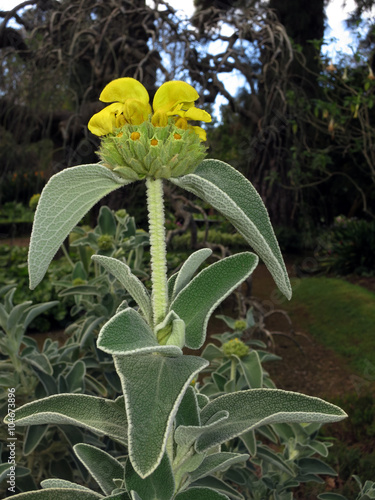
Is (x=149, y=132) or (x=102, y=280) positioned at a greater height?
(x=149, y=132)

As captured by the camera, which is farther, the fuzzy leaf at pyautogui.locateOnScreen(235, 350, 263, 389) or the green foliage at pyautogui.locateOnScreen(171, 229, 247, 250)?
the green foliage at pyautogui.locateOnScreen(171, 229, 247, 250)

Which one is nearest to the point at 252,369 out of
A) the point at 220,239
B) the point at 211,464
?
the point at 211,464

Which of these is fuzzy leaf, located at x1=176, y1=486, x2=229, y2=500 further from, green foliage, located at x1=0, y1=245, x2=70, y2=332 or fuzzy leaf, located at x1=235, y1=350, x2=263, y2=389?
green foliage, located at x1=0, y1=245, x2=70, y2=332

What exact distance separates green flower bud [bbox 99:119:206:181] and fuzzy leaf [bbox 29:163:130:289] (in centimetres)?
2

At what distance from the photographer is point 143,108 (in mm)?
422

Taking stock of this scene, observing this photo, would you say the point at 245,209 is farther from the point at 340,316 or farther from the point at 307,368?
the point at 340,316

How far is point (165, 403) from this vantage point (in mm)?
385

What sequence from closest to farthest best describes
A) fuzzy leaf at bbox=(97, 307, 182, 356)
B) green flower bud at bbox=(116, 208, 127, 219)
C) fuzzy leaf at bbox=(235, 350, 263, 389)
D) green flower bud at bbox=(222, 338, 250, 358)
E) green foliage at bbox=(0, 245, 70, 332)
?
fuzzy leaf at bbox=(97, 307, 182, 356) < fuzzy leaf at bbox=(235, 350, 263, 389) < green flower bud at bbox=(222, 338, 250, 358) < green flower bud at bbox=(116, 208, 127, 219) < green foliage at bbox=(0, 245, 70, 332)

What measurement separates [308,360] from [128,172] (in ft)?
10.0

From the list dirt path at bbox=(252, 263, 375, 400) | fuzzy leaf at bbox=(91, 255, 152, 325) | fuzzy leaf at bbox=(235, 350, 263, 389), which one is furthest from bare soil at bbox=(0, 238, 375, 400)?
fuzzy leaf at bbox=(91, 255, 152, 325)

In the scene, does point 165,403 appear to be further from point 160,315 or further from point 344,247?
point 344,247

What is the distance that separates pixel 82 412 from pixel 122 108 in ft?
1.12

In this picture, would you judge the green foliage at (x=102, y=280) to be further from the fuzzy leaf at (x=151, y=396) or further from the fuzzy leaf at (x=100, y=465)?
the fuzzy leaf at (x=151, y=396)

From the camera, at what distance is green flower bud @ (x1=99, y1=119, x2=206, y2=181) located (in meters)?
0.40
